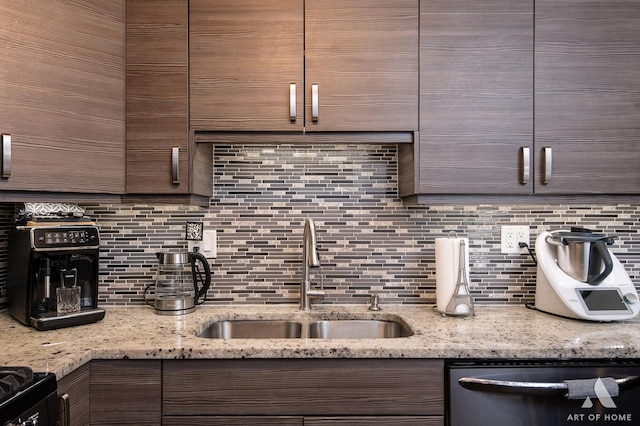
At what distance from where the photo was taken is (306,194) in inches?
75.9

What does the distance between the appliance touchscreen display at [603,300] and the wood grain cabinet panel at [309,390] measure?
721 mm

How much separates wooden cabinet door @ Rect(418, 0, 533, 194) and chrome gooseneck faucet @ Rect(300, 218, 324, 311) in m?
0.51

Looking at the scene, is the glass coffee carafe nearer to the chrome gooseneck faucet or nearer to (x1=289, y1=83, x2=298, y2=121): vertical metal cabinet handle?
the chrome gooseneck faucet

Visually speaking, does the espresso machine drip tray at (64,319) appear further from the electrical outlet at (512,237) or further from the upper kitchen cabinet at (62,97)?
the electrical outlet at (512,237)

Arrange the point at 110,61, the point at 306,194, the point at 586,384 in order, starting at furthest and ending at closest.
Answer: the point at 306,194, the point at 110,61, the point at 586,384

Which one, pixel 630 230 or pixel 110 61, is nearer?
pixel 110 61

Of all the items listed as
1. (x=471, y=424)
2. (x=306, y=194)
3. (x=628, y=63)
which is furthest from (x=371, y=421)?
(x=628, y=63)

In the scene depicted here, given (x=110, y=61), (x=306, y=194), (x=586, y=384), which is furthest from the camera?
(x=306, y=194)

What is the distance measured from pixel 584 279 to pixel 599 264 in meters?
0.09

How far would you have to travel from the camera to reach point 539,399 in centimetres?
131

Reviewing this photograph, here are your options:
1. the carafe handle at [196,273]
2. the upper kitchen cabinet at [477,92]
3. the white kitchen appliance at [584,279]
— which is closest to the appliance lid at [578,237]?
the white kitchen appliance at [584,279]

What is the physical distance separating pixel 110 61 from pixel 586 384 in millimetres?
1962

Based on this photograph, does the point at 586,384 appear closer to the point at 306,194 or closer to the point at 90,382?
the point at 306,194

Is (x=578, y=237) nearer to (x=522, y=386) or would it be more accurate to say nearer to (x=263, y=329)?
(x=522, y=386)
